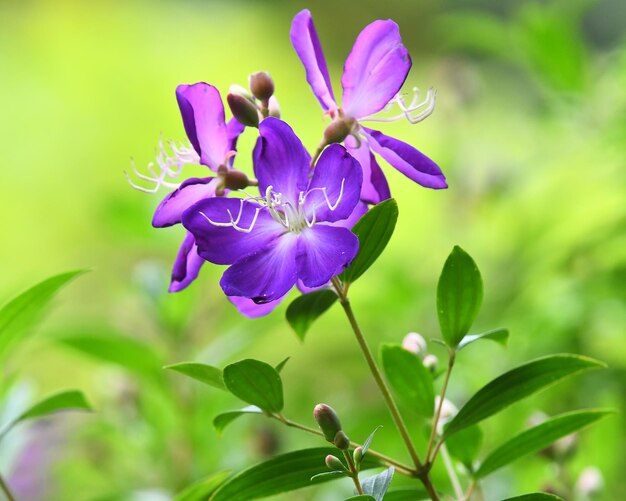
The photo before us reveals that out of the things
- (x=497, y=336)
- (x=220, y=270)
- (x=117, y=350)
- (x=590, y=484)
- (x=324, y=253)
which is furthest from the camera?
(x=220, y=270)

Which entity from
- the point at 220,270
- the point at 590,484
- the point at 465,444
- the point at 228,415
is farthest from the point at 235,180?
the point at 220,270

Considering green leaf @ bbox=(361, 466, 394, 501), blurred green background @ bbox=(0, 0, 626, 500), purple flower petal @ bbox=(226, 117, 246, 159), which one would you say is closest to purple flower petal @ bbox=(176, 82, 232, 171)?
purple flower petal @ bbox=(226, 117, 246, 159)

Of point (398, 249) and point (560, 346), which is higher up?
point (398, 249)

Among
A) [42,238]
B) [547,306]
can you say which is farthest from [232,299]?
[42,238]

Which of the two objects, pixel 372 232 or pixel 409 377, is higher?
pixel 372 232

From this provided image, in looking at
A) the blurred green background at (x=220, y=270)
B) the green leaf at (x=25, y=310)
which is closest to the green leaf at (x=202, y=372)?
the green leaf at (x=25, y=310)

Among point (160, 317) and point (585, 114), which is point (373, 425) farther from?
point (585, 114)

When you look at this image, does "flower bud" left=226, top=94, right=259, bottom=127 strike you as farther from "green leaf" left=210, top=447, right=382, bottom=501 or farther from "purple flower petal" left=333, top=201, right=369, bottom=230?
"green leaf" left=210, top=447, right=382, bottom=501

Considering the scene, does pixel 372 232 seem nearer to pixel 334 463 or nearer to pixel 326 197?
pixel 326 197
